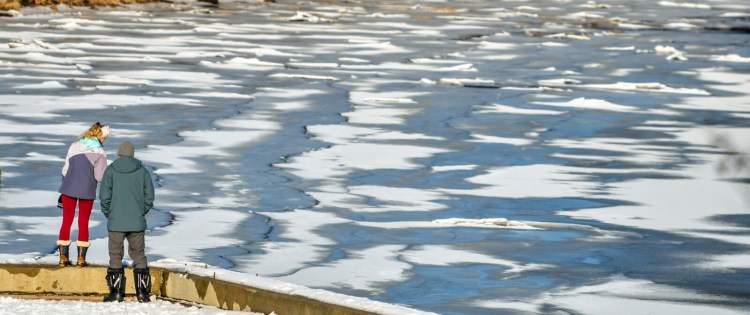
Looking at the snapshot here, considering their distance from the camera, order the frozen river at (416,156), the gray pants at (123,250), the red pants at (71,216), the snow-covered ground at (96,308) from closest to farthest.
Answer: the snow-covered ground at (96,308) → the gray pants at (123,250) → the red pants at (71,216) → the frozen river at (416,156)

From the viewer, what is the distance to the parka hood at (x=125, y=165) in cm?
906

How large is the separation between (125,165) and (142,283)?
2.26 ft

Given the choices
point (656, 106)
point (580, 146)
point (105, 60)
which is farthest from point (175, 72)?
point (580, 146)

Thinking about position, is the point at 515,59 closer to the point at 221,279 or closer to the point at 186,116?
the point at 186,116

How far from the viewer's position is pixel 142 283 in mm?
9102

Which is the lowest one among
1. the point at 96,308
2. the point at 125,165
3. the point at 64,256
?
the point at 96,308

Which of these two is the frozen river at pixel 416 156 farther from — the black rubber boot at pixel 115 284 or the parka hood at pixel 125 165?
the parka hood at pixel 125 165

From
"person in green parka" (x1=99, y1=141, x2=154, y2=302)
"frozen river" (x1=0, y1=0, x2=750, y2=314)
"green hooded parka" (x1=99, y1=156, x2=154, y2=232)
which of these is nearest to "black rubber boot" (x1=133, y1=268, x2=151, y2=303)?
"person in green parka" (x1=99, y1=141, x2=154, y2=302)

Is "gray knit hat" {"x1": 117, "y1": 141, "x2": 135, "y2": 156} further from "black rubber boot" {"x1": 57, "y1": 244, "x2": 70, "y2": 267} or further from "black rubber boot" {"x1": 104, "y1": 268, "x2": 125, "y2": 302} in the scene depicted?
"black rubber boot" {"x1": 57, "y1": 244, "x2": 70, "y2": 267}

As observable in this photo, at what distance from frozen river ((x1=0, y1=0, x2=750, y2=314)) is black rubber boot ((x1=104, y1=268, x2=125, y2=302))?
93 centimetres

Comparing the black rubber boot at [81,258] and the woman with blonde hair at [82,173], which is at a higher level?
the woman with blonde hair at [82,173]

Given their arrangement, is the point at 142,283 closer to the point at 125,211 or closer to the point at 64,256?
the point at 125,211

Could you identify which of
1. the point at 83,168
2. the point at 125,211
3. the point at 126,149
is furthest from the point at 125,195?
the point at 83,168

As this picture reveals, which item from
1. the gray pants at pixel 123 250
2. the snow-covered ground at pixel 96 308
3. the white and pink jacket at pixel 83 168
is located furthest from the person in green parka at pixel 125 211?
the white and pink jacket at pixel 83 168
